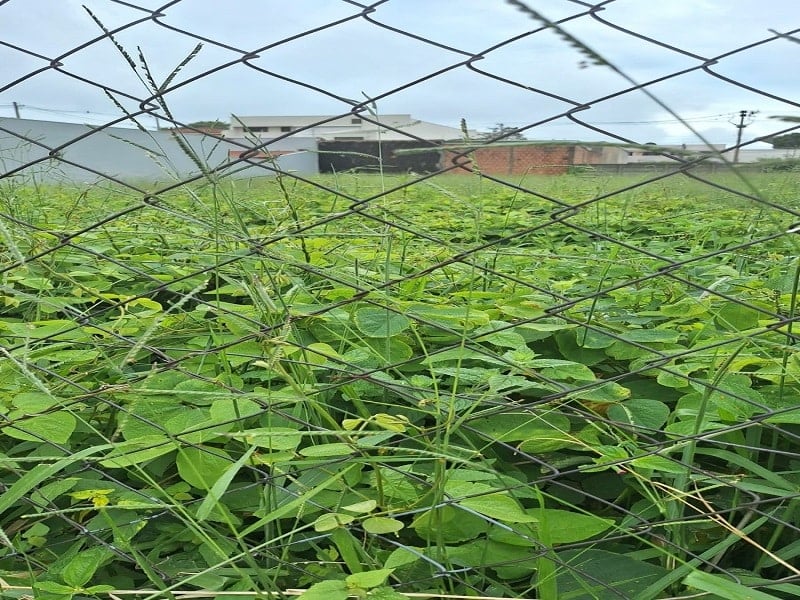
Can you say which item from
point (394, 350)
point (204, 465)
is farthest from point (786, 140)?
point (204, 465)

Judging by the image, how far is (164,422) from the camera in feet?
3.32

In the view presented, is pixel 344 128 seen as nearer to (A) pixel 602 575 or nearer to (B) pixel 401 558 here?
(B) pixel 401 558

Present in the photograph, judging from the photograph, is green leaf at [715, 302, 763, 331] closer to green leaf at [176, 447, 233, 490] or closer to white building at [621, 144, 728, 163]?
white building at [621, 144, 728, 163]

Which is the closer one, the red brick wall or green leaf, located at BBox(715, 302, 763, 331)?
the red brick wall

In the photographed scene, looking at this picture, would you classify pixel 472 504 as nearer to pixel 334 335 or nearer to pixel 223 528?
pixel 223 528

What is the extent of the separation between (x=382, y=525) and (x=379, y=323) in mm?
457

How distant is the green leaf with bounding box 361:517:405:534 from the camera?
75cm

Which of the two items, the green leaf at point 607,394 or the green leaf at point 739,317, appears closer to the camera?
the green leaf at point 607,394

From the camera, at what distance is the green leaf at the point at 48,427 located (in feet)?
3.12

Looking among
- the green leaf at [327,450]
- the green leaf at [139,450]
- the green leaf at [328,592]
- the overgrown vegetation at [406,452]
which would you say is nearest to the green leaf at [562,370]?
the overgrown vegetation at [406,452]

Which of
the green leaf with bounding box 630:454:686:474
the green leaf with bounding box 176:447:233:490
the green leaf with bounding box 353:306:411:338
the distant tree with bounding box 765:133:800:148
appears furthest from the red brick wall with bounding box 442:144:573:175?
the green leaf with bounding box 176:447:233:490

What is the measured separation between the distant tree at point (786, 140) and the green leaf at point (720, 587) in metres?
0.48

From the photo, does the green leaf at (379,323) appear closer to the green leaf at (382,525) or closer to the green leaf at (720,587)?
the green leaf at (382,525)

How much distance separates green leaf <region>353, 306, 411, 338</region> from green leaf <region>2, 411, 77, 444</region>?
1.63 ft
